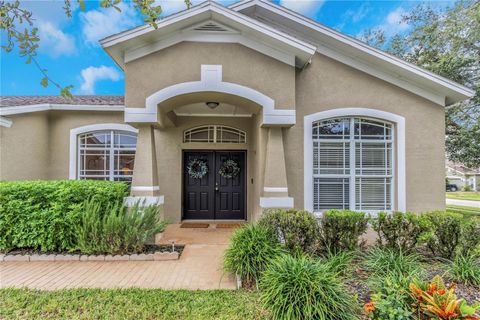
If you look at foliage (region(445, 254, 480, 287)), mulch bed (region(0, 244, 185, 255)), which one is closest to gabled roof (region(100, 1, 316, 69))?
mulch bed (region(0, 244, 185, 255))

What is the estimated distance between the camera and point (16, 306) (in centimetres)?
362

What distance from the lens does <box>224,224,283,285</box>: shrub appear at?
14.0 feet

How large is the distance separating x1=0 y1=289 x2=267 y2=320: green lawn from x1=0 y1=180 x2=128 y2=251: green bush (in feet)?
5.04

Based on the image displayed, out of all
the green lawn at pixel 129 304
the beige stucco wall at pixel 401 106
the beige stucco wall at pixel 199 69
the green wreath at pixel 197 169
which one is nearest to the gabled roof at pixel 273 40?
the beige stucco wall at pixel 199 69

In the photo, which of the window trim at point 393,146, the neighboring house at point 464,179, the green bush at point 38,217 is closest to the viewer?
the green bush at point 38,217

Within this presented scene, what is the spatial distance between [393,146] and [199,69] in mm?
5946

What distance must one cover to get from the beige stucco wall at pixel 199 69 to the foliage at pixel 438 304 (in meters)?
4.47

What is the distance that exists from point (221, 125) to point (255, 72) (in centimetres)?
312

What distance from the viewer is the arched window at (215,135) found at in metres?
9.17

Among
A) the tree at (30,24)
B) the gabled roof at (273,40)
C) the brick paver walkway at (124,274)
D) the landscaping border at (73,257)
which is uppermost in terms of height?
the gabled roof at (273,40)

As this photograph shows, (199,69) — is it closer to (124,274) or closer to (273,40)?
(273,40)

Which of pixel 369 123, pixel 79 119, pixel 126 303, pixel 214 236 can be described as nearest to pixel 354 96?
pixel 369 123

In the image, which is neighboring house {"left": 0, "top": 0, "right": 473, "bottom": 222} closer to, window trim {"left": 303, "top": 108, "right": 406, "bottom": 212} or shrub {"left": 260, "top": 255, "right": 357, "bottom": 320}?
window trim {"left": 303, "top": 108, "right": 406, "bottom": 212}

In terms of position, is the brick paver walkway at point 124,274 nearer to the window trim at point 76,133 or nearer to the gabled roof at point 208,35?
the window trim at point 76,133
